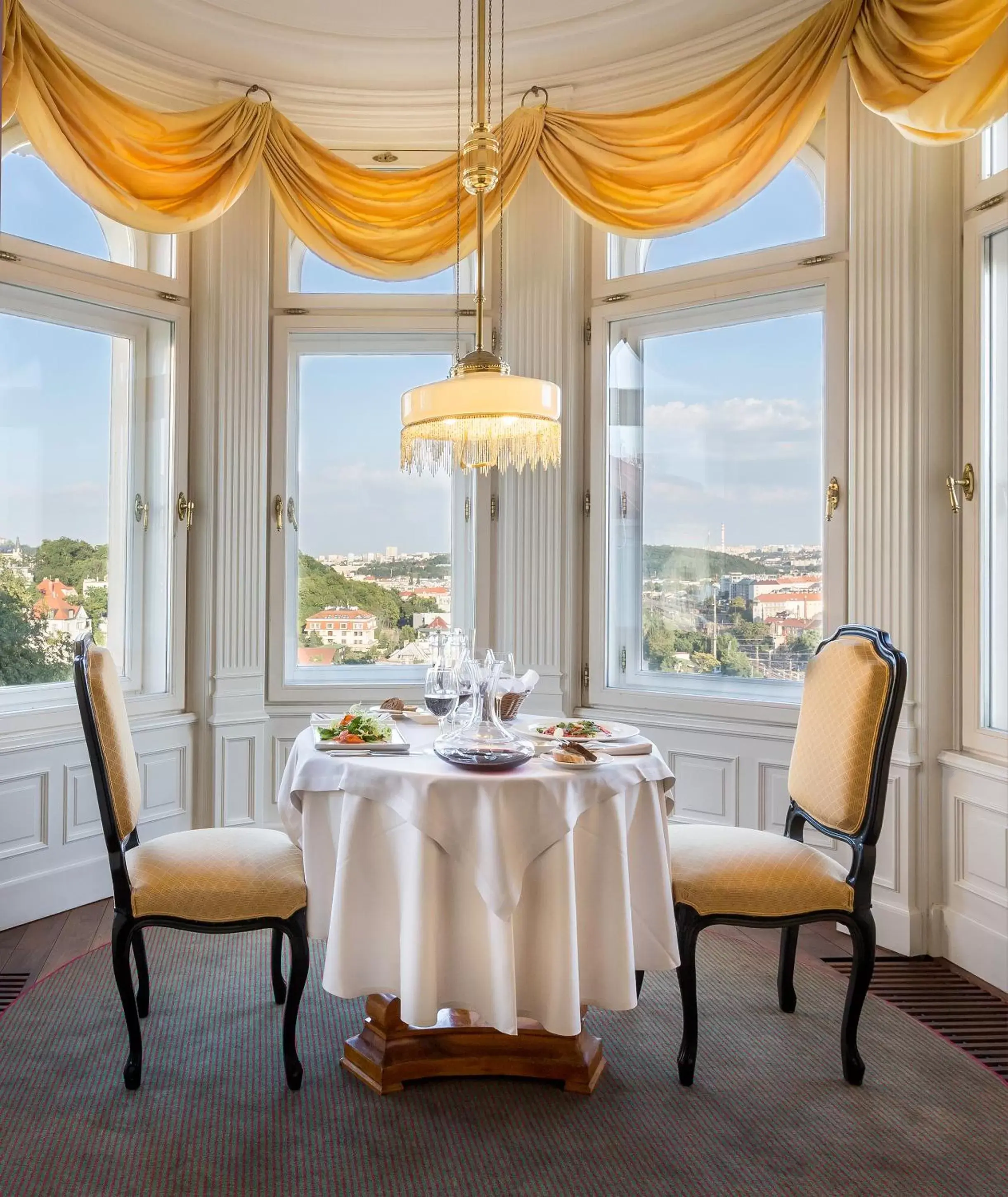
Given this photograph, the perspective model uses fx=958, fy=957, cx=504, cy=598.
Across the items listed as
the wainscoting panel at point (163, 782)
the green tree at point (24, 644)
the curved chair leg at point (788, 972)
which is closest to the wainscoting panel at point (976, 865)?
the curved chair leg at point (788, 972)

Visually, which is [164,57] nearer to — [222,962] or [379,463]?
[379,463]

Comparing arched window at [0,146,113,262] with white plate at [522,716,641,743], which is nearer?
white plate at [522,716,641,743]

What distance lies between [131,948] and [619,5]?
3769mm

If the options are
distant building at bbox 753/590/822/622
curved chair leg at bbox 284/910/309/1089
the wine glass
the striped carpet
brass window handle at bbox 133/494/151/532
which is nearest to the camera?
the striped carpet

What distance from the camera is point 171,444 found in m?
4.01

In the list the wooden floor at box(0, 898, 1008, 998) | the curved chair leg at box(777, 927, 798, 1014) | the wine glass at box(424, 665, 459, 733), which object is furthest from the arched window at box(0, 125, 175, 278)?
the curved chair leg at box(777, 927, 798, 1014)

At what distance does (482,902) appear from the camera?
7.16 feet

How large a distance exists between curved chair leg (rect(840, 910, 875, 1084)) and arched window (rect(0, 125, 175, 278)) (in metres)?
3.53

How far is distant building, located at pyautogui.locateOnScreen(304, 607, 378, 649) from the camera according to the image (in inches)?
169

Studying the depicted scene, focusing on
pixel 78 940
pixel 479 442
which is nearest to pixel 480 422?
pixel 479 442

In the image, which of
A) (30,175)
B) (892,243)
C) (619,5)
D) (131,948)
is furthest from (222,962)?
(619,5)

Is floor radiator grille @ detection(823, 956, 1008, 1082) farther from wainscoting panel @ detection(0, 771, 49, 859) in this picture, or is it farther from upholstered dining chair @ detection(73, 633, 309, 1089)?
wainscoting panel @ detection(0, 771, 49, 859)

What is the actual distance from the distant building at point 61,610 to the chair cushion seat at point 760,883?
261 centimetres

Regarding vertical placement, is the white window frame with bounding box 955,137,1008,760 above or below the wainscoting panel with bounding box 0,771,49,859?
above
